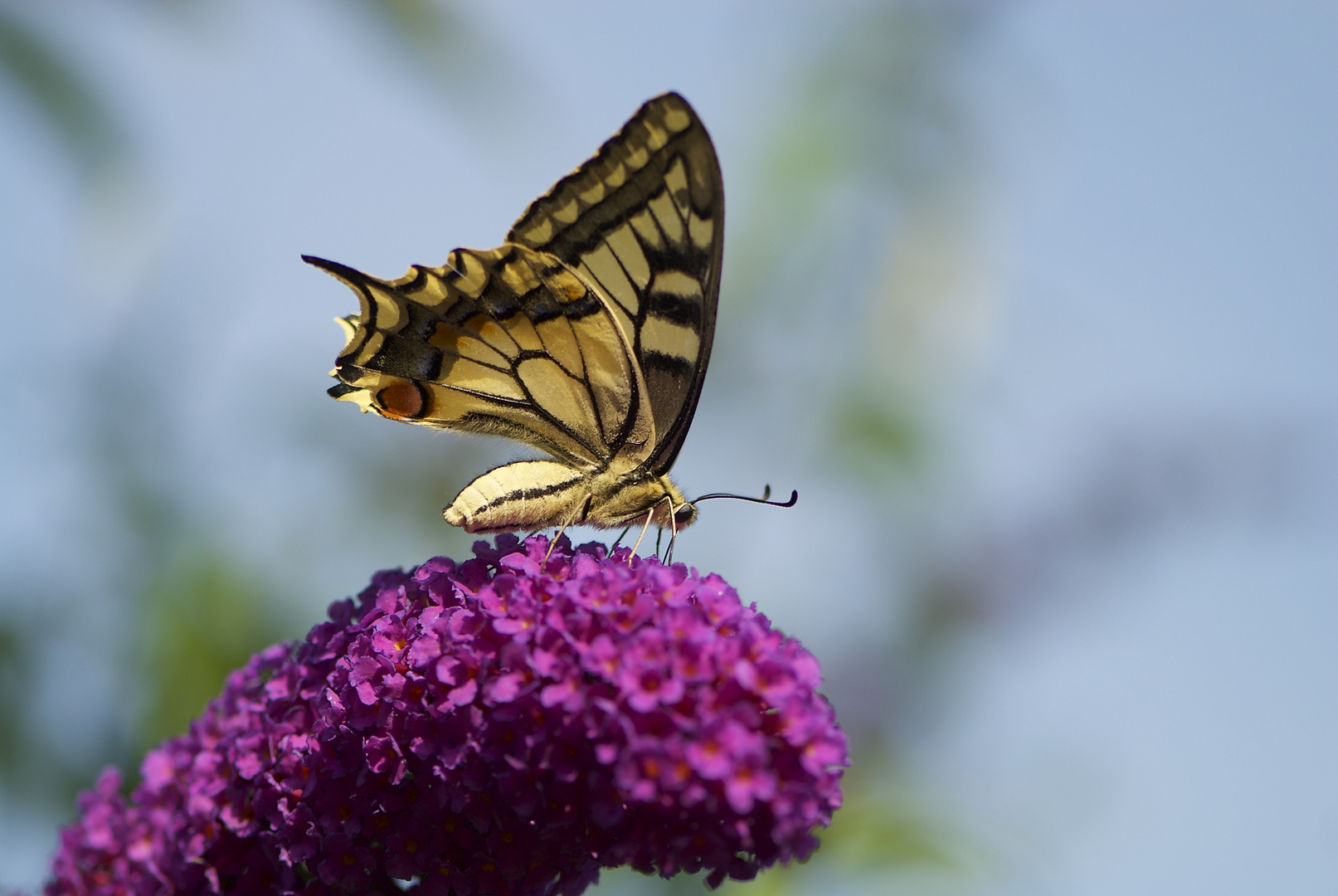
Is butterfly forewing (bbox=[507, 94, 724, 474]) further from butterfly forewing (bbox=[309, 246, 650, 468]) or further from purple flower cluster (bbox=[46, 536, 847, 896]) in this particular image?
purple flower cluster (bbox=[46, 536, 847, 896])

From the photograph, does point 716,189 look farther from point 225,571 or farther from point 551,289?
point 225,571

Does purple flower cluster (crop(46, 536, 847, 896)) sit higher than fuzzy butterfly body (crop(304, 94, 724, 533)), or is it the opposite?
fuzzy butterfly body (crop(304, 94, 724, 533))

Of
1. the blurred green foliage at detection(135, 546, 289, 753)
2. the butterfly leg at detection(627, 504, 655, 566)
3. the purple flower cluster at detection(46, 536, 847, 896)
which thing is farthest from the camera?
the blurred green foliage at detection(135, 546, 289, 753)

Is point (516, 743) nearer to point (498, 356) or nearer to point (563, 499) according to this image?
point (563, 499)

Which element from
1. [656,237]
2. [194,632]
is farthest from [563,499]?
[194,632]

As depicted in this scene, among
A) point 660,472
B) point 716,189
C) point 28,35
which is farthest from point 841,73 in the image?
point 28,35

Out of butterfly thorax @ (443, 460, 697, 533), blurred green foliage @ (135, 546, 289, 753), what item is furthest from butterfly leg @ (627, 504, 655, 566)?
blurred green foliage @ (135, 546, 289, 753)

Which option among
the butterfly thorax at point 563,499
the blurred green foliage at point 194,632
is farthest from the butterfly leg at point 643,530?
the blurred green foliage at point 194,632
